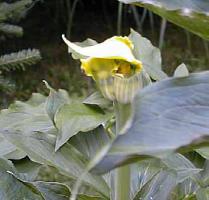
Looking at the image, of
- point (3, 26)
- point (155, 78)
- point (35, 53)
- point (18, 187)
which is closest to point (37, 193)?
point (18, 187)

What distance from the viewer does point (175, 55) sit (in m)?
2.42

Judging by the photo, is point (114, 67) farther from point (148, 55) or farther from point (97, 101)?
point (148, 55)

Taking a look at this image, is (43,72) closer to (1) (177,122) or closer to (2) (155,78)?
(2) (155,78)

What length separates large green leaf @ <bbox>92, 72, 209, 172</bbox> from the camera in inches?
15.5

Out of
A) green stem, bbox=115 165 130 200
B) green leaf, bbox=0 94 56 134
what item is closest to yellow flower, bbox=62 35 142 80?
green stem, bbox=115 165 130 200

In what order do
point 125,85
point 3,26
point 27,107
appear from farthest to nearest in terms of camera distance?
point 3,26, point 27,107, point 125,85

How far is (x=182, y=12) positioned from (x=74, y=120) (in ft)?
0.69

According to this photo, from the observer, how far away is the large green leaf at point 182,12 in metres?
0.53

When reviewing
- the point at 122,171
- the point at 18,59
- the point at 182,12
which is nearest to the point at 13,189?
the point at 122,171

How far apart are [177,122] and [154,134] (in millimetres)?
34

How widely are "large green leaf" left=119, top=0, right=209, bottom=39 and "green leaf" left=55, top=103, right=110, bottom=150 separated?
18 centimetres

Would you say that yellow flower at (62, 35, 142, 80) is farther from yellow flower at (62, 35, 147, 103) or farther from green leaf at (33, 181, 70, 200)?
green leaf at (33, 181, 70, 200)

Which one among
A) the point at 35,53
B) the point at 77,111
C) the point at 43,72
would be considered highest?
the point at 77,111

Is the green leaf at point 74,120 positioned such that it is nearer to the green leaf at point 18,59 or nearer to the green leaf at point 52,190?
the green leaf at point 52,190
